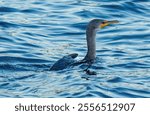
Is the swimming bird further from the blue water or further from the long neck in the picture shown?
the blue water

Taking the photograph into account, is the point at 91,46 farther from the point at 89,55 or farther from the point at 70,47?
the point at 70,47

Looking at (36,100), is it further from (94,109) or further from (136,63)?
(136,63)

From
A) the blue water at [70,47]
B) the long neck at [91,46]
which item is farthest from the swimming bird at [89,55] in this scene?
the blue water at [70,47]

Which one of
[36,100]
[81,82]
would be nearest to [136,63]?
[81,82]

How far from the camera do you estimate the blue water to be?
416 inches

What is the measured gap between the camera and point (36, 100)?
325 inches

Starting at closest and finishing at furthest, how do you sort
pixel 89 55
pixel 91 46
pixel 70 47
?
pixel 89 55 → pixel 91 46 → pixel 70 47

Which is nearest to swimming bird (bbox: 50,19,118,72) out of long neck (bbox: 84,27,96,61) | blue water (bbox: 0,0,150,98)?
long neck (bbox: 84,27,96,61)

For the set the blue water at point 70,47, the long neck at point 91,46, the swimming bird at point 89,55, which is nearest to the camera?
the blue water at point 70,47

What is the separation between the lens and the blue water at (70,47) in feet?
34.7

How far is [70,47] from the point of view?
46.2 ft

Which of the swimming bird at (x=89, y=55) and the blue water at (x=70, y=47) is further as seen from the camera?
the swimming bird at (x=89, y=55)

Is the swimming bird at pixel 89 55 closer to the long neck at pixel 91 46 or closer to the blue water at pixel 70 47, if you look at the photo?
the long neck at pixel 91 46

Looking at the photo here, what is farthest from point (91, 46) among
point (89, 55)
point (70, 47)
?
point (70, 47)
